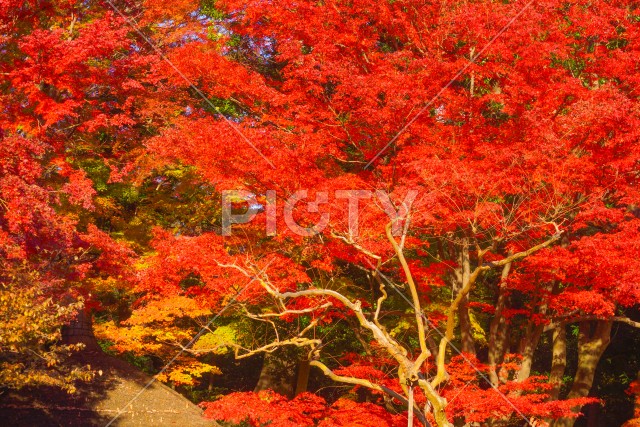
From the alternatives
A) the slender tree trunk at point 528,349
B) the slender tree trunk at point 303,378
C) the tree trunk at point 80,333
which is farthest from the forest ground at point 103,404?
the slender tree trunk at point 528,349

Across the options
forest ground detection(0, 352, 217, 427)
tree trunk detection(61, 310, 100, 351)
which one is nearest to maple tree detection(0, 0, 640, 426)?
tree trunk detection(61, 310, 100, 351)

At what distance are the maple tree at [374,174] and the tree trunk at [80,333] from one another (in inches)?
29.0

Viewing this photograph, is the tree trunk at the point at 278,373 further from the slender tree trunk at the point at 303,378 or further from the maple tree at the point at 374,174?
the slender tree trunk at the point at 303,378

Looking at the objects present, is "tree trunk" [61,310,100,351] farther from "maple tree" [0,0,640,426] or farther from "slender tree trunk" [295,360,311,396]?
"slender tree trunk" [295,360,311,396]

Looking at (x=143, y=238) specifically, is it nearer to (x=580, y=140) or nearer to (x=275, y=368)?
(x=275, y=368)

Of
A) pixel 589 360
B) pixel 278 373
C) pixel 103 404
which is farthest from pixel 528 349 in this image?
pixel 103 404

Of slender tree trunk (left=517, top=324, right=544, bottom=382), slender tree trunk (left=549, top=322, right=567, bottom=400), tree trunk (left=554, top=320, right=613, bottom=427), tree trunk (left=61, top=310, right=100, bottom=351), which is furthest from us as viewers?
tree trunk (left=554, top=320, right=613, bottom=427)

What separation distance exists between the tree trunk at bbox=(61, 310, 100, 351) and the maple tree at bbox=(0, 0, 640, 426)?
74cm

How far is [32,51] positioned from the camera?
570 inches

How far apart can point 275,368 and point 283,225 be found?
705 cm

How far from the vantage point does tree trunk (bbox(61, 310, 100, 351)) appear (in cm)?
1559

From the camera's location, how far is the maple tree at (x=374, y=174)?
40.8 feet

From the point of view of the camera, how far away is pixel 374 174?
15.0 m

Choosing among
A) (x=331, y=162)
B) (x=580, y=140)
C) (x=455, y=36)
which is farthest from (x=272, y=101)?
(x=580, y=140)
